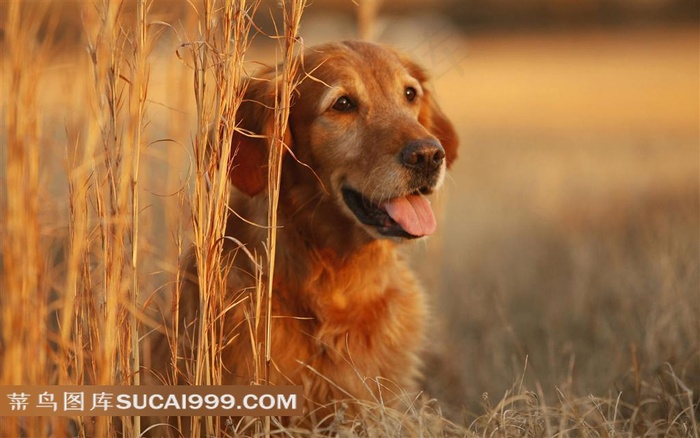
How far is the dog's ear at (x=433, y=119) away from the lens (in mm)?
3477

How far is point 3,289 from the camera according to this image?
6.28 feet

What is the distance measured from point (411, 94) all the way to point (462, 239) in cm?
345

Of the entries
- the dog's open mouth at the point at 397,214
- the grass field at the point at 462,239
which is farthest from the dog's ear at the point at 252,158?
the dog's open mouth at the point at 397,214

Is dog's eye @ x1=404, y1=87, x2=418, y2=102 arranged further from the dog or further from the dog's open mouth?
the dog's open mouth

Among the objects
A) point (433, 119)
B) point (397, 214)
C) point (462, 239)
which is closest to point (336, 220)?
point (397, 214)

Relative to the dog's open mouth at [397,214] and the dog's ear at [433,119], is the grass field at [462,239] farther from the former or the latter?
the dog's open mouth at [397,214]

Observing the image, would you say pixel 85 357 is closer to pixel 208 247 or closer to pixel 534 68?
pixel 208 247

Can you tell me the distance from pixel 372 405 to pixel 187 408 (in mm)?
588

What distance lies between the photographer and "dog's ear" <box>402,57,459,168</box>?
3477mm

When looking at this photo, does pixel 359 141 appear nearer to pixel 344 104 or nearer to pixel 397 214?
pixel 344 104

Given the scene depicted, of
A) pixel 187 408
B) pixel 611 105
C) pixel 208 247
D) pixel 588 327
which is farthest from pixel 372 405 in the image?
pixel 611 105

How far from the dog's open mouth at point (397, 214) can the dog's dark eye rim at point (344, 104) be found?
307 mm

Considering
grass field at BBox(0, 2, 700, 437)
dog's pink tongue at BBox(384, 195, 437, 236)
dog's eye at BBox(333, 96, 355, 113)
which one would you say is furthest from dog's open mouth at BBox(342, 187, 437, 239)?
grass field at BBox(0, 2, 700, 437)

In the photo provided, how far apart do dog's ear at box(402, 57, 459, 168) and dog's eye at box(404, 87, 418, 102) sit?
0.22 meters
